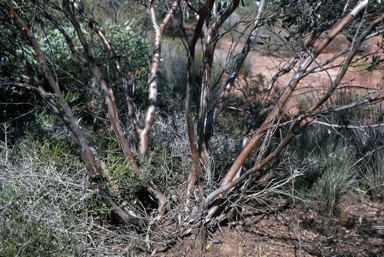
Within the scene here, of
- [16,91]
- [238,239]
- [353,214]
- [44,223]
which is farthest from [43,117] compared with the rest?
[353,214]

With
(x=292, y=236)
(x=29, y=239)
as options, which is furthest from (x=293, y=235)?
(x=29, y=239)

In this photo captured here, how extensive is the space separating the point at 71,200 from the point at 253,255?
4.47 feet

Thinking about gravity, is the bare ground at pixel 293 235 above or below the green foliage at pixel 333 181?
below

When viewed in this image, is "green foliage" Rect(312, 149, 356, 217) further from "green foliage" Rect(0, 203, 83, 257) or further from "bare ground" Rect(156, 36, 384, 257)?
"green foliage" Rect(0, 203, 83, 257)

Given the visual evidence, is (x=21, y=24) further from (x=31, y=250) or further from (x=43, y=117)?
(x=43, y=117)

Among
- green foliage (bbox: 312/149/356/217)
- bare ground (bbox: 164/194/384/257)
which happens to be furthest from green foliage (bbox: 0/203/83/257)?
green foliage (bbox: 312/149/356/217)

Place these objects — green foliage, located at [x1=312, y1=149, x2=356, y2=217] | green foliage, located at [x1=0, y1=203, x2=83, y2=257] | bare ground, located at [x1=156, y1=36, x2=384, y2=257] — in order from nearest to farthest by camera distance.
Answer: green foliage, located at [x1=0, y1=203, x2=83, y2=257] → bare ground, located at [x1=156, y1=36, x2=384, y2=257] → green foliage, located at [x1=312, y1=149, x2=356, y2=217]

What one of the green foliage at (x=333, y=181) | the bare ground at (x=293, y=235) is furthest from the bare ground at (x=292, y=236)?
the green foliage at (x=333, y=181)

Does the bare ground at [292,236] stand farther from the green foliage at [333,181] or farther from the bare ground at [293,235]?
the green foliage at [333,181]

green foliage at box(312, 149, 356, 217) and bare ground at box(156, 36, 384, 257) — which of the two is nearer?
bare ground at box(156, 36, 384, 257)

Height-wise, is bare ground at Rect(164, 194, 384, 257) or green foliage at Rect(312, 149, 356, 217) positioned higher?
green foliage at Rect(312, 149, 356, 217)

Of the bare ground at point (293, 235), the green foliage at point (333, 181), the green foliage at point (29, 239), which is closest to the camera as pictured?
the green foliage at point (29, 239)

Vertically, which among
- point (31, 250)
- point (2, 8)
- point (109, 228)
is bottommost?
point (109, 228)

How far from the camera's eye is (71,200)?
327cm
